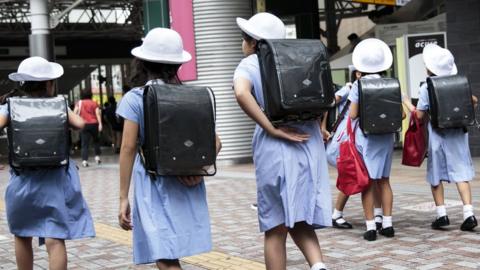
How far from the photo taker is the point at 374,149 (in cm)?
604

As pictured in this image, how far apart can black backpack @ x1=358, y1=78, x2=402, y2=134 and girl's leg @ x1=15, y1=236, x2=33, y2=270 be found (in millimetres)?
2890

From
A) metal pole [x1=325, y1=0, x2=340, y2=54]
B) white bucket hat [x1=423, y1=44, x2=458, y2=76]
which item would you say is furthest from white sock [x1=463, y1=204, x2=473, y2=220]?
metal pole [x1=325, y1=0, x2=340, y2=54]

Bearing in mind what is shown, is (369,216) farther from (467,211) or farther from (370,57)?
(370,57)

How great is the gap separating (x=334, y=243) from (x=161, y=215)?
2.88 metres

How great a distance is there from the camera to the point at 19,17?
2616 centimetres

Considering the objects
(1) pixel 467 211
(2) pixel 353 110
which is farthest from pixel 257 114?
(1) pixel 467 211

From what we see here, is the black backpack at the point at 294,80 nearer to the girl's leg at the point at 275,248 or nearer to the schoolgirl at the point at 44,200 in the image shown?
the girl's leg at the point at 275,248

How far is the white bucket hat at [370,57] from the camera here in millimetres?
5988

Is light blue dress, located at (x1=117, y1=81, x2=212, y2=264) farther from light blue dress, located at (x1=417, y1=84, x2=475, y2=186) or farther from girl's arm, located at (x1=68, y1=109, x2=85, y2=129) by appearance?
light blue dress, located at (x1=417, y1=84, x2=475, y2=186)

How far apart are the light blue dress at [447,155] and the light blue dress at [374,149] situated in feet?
1.52

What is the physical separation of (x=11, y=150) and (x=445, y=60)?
3.86 m

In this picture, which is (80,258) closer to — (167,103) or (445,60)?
(167,103)

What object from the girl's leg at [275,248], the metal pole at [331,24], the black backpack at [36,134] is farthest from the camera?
the metal pole at [331,24]

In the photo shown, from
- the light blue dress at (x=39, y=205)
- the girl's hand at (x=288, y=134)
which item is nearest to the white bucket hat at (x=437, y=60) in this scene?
the girl's hand at (x=288, y=134)
